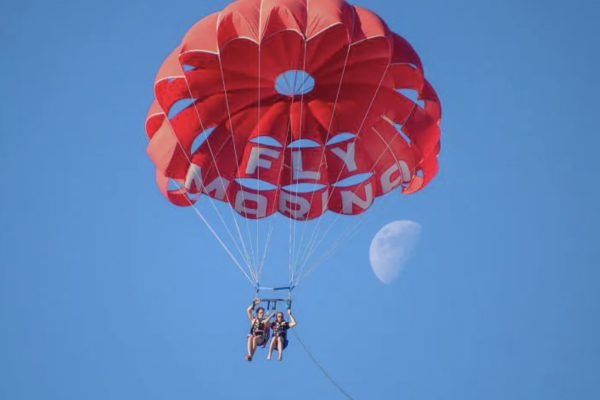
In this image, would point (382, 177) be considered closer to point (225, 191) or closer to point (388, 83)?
point (388, 83)

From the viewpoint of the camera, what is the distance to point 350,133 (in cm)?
1630

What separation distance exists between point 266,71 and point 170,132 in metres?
2.03

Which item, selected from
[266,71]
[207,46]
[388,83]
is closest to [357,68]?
[388,83]

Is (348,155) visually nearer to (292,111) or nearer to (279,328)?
(292,111)

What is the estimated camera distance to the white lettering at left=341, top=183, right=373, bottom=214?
1692cm

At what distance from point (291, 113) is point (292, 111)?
1.7 inches

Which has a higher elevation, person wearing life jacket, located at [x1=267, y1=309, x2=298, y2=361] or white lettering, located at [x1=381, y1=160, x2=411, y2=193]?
white lettering, located at [x1=381, y1=160, x2=411, y2=193]

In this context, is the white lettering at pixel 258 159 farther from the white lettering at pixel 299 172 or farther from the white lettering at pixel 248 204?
the white lettering at pixel 248 204

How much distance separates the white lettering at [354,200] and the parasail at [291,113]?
2 cm

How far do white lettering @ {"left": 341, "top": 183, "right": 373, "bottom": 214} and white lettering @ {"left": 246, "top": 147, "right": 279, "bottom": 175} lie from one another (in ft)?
5.07

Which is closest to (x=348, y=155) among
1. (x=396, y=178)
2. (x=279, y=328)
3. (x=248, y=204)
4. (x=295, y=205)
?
(x=396, y=178)

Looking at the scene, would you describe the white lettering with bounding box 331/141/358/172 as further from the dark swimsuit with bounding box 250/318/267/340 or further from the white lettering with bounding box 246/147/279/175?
the dark swimsuit with bounding box 250/318/267/340

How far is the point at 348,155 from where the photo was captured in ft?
55.2

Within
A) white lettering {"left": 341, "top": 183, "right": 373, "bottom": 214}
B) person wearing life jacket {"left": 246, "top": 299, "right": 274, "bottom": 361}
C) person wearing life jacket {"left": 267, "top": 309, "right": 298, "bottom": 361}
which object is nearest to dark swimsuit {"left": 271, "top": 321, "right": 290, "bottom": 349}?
person wearing life jacket {"left": 267, "top": 309, "right": 298, "bottom": 361}
